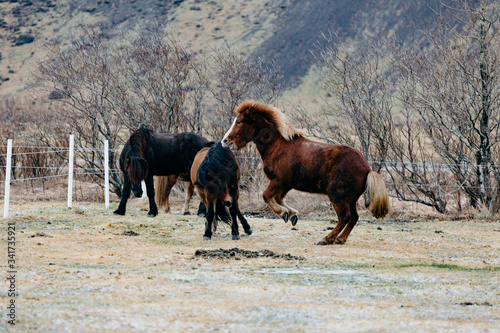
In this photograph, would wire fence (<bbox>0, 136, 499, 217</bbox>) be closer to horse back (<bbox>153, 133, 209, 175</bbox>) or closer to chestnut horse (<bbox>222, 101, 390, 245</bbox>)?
horse back (<bbox>153, 133, 209, 175</bbox>)

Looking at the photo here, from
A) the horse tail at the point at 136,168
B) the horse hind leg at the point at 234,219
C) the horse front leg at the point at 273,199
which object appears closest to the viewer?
the horse front leg at the point at 273,199

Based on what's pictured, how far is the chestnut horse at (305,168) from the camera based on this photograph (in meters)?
10.0

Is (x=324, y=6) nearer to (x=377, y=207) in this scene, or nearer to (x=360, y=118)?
(x=360, y=118)

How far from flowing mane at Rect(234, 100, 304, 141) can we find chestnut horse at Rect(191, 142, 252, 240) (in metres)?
0.83

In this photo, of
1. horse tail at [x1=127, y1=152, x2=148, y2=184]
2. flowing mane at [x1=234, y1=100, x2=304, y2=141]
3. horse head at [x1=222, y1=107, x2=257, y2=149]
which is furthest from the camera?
horse tail at [x1=127, y1=152, x2=148, y2=184]

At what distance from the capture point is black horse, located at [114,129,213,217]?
13.8 m

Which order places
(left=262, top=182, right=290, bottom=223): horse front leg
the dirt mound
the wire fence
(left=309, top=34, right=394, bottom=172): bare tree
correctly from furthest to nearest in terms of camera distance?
1. (left=309, top=34, right=394, bottom=172): bare tree
2. the wire fence
3. (left=262, top=182, right=290, bottom=223): horse front leg
4. the dirt mound

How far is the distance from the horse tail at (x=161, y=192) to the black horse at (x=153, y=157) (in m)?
0.54

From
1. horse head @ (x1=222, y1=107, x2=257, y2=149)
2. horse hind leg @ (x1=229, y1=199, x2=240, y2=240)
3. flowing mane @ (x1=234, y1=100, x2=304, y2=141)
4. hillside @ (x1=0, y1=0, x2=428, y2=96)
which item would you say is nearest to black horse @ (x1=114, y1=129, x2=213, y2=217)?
horse head @ (x1=222, y1=107, x2=257, y2=149)

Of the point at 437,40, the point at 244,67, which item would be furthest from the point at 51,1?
the point at 437,40

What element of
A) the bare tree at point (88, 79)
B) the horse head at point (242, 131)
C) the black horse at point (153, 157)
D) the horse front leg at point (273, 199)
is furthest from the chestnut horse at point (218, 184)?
the bare tree at point (88, 79)

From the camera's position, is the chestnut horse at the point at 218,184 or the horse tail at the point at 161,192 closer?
the chestnut horse at the point at 218,184

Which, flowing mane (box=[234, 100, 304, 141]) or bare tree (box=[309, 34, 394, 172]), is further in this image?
bare tree (box=[309, 34, 394, 172])

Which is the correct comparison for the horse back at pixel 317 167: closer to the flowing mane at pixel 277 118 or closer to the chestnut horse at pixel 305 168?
the chestnut horse at pixel 305 168
